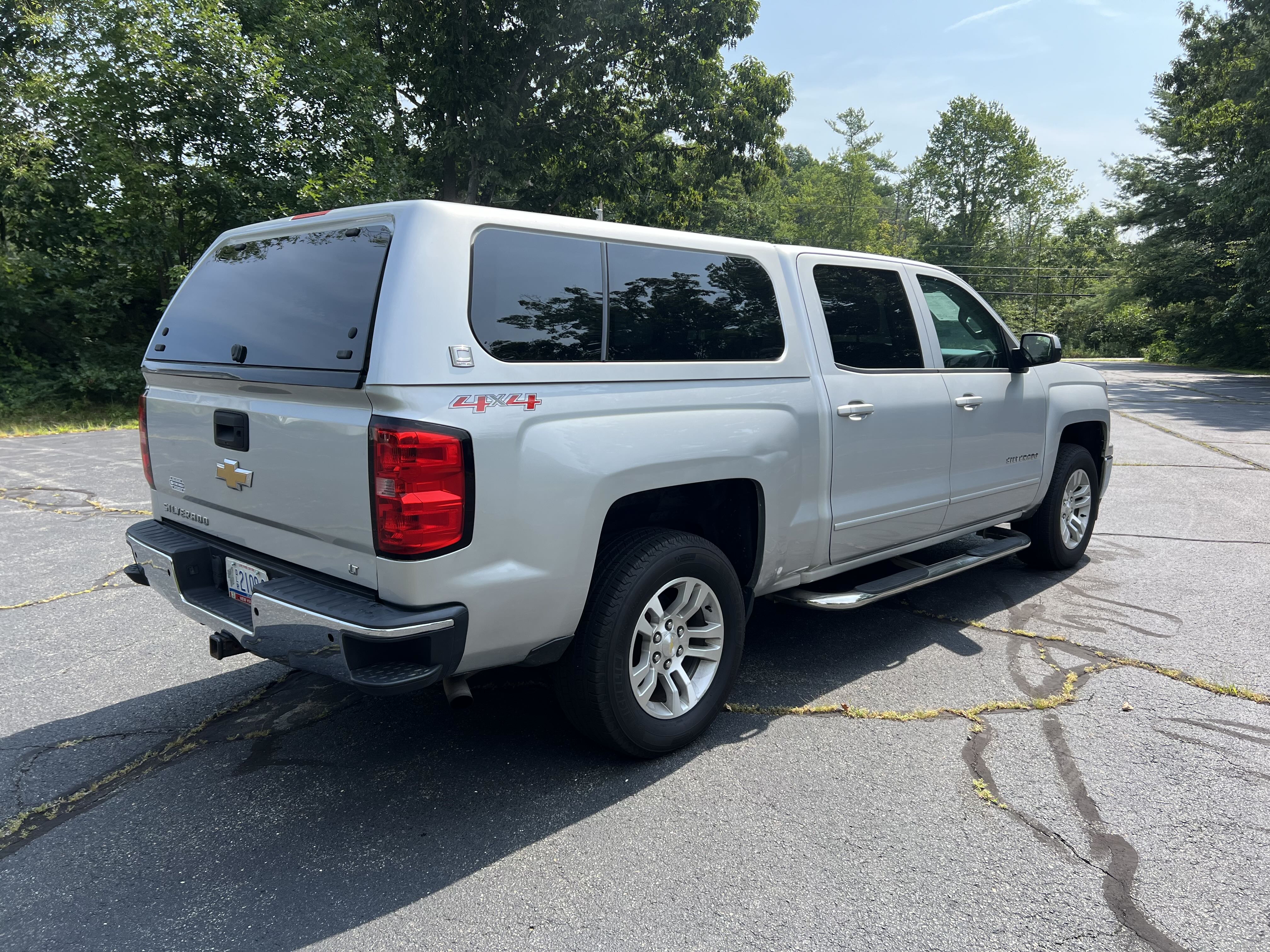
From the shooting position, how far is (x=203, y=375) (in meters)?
3.13

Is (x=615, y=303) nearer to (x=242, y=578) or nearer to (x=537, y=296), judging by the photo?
(x=537, y=296)

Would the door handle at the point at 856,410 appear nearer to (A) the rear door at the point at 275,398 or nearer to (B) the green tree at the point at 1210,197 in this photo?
(A) the rear door at the point at 275,398

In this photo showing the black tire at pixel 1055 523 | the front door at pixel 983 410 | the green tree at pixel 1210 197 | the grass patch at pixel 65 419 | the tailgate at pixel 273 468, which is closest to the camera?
the tailgate at pixel 273 468

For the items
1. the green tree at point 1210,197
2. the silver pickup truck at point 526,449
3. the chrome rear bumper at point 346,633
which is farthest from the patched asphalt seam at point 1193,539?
the green tree at point 1210,197

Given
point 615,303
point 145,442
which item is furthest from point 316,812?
point 615,303

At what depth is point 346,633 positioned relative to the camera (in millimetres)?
2492

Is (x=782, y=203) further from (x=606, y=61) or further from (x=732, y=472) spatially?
(x=732, y=472)

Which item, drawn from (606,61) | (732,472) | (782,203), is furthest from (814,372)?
(782,203)

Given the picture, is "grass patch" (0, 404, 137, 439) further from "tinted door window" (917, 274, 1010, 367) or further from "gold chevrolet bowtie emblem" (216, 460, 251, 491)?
"tinted door window" (917, 274, 1010, 367)

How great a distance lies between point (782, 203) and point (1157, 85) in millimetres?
35611

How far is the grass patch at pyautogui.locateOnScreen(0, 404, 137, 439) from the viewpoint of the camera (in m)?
13.4

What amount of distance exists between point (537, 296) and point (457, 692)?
A: 4.50 feet

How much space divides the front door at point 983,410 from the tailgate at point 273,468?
10.6 feet

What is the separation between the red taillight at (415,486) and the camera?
247 cm
